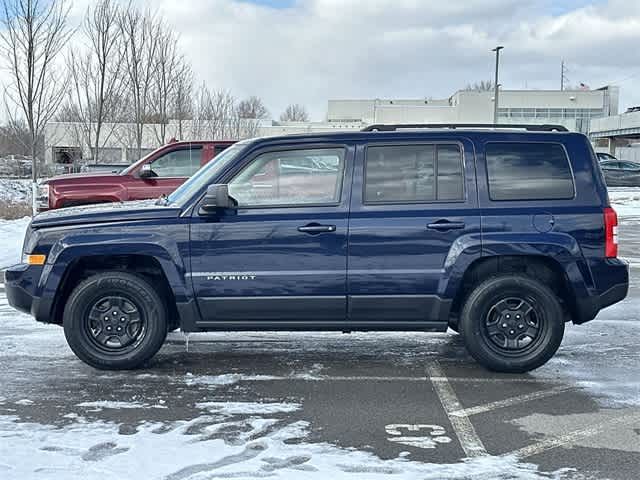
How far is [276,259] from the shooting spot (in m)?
5.86

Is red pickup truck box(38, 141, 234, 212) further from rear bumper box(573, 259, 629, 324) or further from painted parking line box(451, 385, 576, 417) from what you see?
painted parking line box(451, 385, 576, 417)

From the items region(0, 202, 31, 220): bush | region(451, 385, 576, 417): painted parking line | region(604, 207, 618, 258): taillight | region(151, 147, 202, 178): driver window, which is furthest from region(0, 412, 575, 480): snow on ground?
region(0, 202, 31, 220): bush

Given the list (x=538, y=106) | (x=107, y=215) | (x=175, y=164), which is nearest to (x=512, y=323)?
(x=107, y=215)

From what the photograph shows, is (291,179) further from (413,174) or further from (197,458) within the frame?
(197,458)

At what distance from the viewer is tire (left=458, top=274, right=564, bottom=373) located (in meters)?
5.95

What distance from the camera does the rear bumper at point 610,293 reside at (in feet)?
19.5

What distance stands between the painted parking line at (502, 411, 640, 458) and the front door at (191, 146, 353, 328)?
1949 mm

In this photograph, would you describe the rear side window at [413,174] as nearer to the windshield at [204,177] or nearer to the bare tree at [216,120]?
the windshield at [204,177]

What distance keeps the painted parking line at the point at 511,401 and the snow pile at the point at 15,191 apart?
22.0m

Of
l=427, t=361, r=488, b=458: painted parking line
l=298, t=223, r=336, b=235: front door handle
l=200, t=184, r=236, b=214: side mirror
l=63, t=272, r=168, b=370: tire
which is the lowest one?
l=427, t=361, r=488, b=458: painted parking line

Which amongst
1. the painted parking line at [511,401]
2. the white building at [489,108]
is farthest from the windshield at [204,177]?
the white building at [489,108]

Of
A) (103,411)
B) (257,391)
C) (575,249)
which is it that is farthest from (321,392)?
(575,249)

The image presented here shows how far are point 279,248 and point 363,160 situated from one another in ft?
3.30

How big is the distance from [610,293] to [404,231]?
1779 mm
